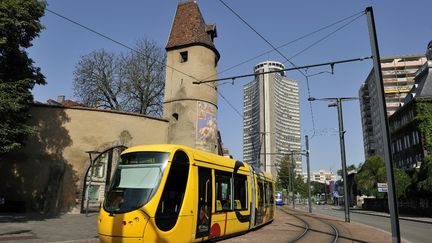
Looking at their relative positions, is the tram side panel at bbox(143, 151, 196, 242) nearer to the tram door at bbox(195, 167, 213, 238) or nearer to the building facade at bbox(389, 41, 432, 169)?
the tram door at bbox(195, 167, 213, 238)

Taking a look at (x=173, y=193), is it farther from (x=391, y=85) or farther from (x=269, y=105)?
(x=391, y=85)

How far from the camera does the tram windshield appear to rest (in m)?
9.10

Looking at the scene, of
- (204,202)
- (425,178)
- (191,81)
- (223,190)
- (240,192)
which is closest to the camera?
(204,202)

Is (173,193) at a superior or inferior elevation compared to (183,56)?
inferior

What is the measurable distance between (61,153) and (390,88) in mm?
97496

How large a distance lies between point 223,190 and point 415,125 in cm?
4134

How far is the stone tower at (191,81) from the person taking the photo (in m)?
26.7

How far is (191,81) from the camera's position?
90.8 feet

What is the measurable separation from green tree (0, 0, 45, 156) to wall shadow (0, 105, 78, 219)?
15.7 ft

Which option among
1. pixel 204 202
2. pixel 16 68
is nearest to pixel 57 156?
pixel 16 68

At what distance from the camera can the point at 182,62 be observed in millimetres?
28766

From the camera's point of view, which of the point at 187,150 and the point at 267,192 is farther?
the point at 267,192

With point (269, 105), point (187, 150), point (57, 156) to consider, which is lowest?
point (187, 150)

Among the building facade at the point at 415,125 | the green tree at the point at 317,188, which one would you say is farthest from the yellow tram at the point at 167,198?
the green tree at the point at 317,188
